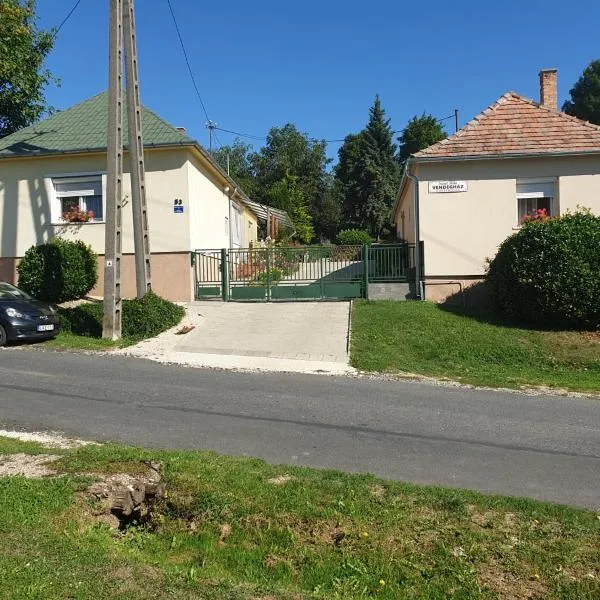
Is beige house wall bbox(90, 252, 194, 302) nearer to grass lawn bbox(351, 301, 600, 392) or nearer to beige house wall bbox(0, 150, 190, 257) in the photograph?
beige house wall bbox(0, 150, 190, 257)

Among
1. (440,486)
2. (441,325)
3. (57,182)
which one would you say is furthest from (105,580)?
(57,182)

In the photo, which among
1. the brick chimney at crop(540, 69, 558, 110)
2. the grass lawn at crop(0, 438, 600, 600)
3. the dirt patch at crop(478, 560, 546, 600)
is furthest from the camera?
the brick chimney at crop(540, 69, 558, 110)

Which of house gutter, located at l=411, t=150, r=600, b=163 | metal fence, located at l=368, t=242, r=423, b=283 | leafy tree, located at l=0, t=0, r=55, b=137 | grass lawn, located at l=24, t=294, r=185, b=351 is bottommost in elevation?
grass lawn, located at l=24, t=294, r=185, b=351

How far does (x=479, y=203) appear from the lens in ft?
53.8

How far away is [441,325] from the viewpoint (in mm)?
13422

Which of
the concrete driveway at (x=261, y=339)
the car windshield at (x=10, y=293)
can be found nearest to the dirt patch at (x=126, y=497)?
the concrete driveway at (x=261, y=339)

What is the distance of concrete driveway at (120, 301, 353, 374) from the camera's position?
11.2m

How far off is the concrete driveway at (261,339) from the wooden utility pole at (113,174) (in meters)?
1.24

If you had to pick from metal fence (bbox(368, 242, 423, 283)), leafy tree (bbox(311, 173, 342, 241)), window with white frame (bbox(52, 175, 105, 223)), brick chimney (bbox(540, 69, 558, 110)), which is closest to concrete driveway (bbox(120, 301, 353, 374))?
metal fence (bbox(368, 242, 423, 283))

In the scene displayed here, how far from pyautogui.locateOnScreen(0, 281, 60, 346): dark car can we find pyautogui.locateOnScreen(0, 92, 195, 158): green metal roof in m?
6.02

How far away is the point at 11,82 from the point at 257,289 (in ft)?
55.9

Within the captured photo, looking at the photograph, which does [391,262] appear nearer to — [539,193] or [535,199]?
[535,199]

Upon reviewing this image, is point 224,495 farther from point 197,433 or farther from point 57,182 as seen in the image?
point 57,182

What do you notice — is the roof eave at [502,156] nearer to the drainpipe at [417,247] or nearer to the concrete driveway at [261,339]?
the drainpipe at [417,247]
